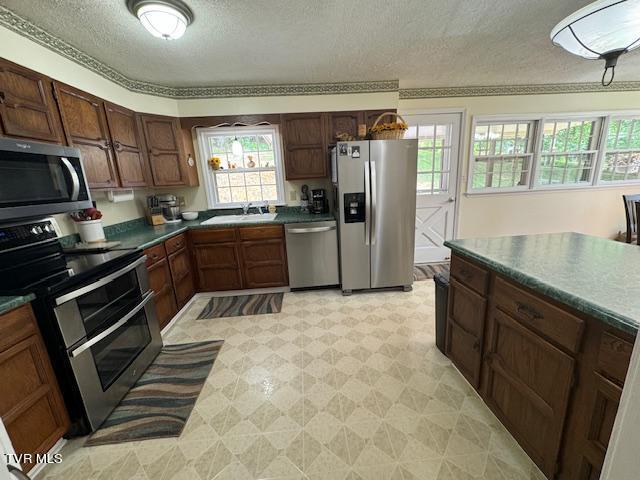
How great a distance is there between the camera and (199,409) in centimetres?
159

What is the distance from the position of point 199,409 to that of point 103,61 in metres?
2.97

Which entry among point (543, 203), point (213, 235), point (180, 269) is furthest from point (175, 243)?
point (543, 203)

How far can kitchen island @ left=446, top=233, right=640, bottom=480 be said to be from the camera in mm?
840

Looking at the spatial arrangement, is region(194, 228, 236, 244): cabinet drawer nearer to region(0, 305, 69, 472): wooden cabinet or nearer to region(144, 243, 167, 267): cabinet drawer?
region(144, 243, 167, 267): cabinet drawer

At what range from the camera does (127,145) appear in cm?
254

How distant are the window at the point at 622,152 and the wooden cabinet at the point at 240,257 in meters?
4.96

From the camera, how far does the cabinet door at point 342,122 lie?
3.10 m

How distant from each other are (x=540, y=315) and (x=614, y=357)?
0.26 meters

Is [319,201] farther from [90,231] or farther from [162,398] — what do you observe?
[162,398]

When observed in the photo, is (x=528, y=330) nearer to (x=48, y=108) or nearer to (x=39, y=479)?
(x=39, y=479)

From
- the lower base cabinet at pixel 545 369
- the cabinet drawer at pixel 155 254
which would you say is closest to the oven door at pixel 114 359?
the cabinet drawer at pixel 155 254

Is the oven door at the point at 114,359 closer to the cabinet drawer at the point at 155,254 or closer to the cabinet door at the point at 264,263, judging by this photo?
the cabinet drawer at the point at 155,254

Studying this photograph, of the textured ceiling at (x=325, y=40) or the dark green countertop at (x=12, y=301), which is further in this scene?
the textured ceiling at (x=325, y=40)

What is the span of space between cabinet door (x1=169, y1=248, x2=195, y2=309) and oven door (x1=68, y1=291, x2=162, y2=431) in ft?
1.89
